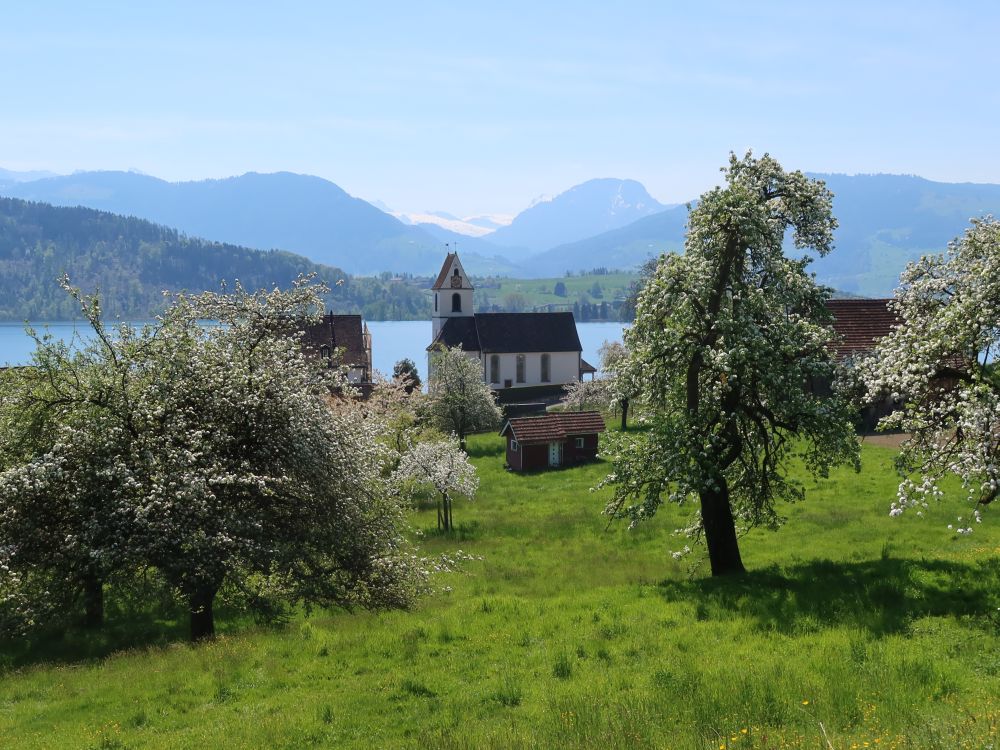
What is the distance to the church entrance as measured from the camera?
60131mm

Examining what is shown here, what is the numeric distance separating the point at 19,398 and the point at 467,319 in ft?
300

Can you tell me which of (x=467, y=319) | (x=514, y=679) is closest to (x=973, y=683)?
(x=514, y=679)

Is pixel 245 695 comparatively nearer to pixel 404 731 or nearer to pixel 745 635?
pixel 404 731

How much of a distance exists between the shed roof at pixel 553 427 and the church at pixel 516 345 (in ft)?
141

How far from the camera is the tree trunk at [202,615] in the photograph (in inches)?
761

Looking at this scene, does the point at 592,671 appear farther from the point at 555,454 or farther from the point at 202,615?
the point at 555,454

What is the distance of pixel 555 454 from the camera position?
60.3 meters

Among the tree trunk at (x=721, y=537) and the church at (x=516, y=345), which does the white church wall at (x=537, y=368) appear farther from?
the tree trunk at (x=721, y=537)

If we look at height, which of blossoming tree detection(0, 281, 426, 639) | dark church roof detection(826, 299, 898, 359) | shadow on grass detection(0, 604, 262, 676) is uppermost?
dark church roof detection(826, 299, 898, 359)

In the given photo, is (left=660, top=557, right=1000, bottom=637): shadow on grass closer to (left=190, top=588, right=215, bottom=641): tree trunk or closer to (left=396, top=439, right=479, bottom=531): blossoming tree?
(left=190, top=588, right=215, bottom=641): tree trunk

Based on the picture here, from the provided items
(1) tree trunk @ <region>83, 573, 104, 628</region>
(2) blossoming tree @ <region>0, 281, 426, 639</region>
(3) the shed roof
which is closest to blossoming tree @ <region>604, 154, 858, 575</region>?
(2) blossoming tree @ <region>0, 281, 426, 639</region>

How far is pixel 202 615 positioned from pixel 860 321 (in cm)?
4625

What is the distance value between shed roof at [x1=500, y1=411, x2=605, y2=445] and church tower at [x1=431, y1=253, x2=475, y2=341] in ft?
178

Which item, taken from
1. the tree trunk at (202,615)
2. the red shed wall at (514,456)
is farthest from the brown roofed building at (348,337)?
the tree trunk at (202,615)
